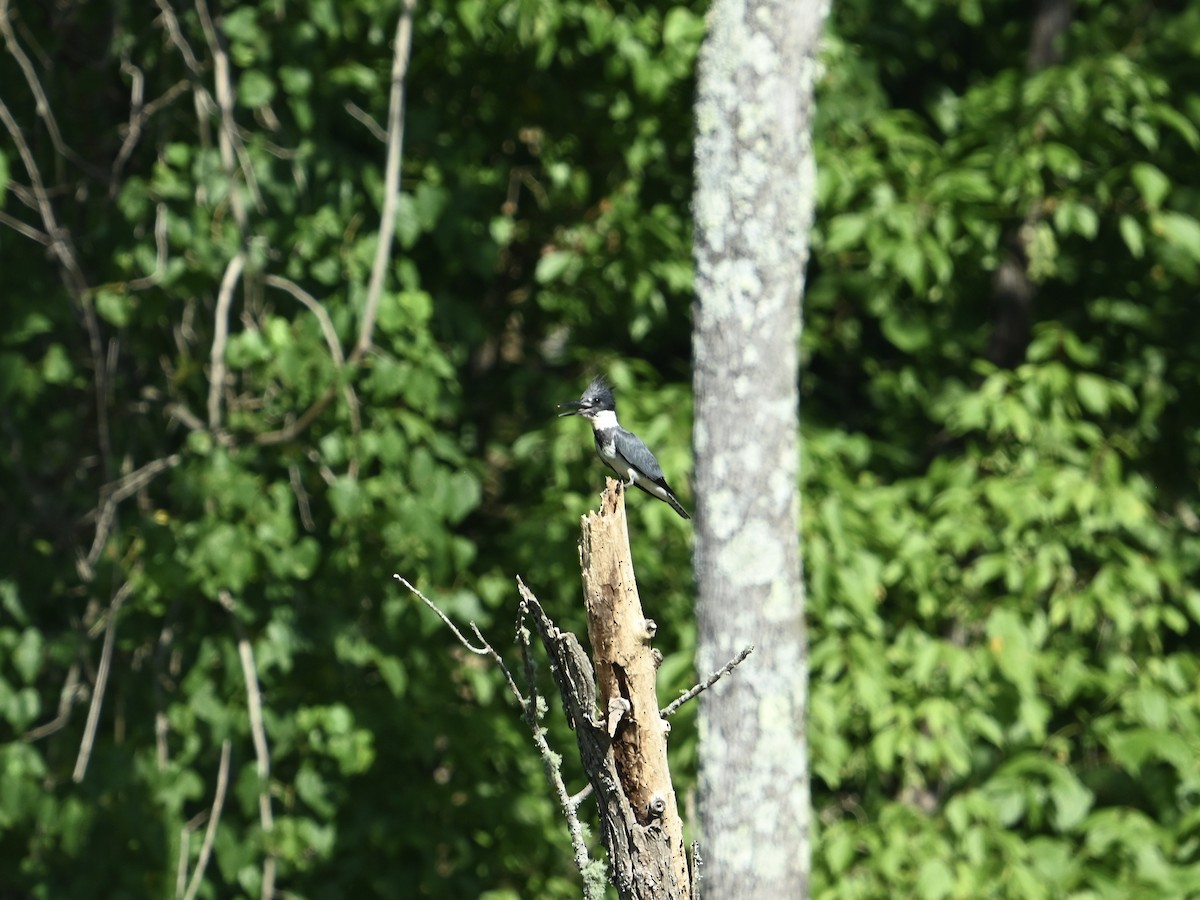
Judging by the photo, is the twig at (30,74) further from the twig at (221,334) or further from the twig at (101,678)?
the twig at (101,678)

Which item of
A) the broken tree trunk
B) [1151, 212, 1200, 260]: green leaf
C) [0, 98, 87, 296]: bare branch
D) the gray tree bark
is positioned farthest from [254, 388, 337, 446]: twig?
[1151, 212, 1200, 260]: green leaf

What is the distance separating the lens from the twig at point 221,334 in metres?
3.99

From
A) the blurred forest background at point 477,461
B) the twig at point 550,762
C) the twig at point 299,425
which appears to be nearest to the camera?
the twig at point 550,762

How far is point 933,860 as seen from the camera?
4.11 metres

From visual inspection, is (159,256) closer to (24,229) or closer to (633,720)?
(24,229)

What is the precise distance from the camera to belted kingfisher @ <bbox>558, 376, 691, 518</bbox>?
11.7 feet

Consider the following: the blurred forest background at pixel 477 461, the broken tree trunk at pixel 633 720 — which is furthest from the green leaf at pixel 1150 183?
the broken tree trunk at pixel 633 720

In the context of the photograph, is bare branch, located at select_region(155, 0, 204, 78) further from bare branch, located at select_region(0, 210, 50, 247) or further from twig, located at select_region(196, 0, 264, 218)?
bare branch, located at select_region(0, 210, 50, 247)

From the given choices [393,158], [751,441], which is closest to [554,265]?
[393,158]

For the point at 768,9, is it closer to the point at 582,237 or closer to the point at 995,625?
the point at 582,237

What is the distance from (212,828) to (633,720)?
226cm

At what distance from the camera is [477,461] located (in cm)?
444

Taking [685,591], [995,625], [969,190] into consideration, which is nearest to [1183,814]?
[995,625]

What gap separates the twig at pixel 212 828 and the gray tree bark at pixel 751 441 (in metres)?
1.43
